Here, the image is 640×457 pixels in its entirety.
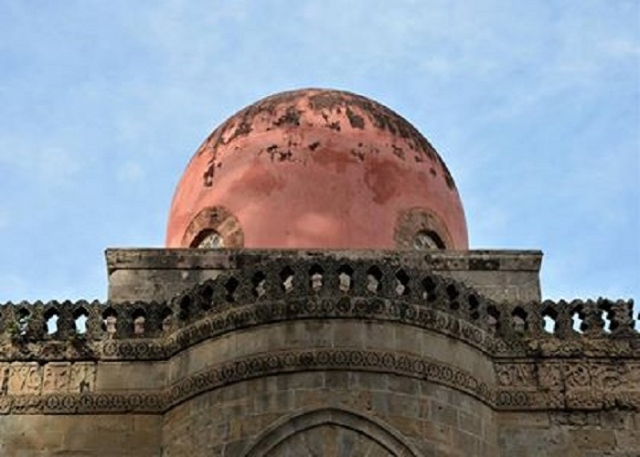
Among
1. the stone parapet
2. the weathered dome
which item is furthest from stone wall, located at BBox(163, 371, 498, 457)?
the weathered dome

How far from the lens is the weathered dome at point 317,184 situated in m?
15.1

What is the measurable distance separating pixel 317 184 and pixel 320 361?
4045mm

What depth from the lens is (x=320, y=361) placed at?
11.6 meters

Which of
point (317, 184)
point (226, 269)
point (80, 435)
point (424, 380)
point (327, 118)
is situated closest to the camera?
point (424, 380)

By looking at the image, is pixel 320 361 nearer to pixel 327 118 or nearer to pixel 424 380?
pixel 424 380

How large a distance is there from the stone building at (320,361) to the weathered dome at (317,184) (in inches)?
30.4

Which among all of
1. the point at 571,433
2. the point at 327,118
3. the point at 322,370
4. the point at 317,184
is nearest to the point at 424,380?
the point at 322,370

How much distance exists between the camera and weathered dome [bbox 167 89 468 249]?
49.4ft

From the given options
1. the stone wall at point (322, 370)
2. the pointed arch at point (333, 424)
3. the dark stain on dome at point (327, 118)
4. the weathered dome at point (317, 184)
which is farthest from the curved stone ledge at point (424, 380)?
the dark stain on dome at point (327, 118)

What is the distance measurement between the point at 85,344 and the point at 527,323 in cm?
448

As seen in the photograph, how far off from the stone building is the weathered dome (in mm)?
772

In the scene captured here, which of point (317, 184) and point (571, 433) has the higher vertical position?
point (317, 184)

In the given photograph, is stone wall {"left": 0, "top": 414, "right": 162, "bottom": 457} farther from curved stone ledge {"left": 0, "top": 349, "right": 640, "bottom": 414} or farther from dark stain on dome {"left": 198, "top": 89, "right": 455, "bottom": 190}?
dark stain on dome {"left": 198, "top": 89, "right": 455, "bottom": 190}

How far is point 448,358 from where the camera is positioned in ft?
39.4
